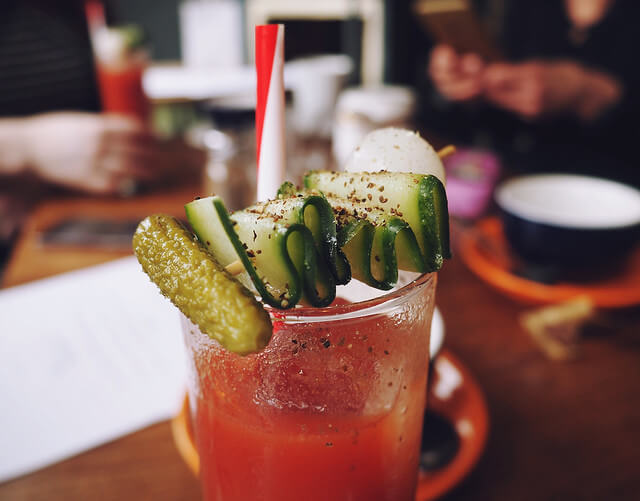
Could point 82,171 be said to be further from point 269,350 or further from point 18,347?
point 269,350

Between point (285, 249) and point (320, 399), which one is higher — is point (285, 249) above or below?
above

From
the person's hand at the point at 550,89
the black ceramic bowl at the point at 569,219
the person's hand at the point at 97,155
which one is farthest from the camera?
the person's hand at the point at 550,89

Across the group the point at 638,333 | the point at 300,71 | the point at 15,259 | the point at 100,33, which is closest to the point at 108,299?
the point at 15,259

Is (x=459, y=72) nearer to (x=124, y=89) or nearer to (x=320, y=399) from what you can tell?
(x=124, y=89)

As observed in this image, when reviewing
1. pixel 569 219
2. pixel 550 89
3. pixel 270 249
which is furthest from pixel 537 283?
pixel 550 89

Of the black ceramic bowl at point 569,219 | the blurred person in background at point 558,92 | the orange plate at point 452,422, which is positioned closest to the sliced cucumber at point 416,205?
the orange plate at point 452,422

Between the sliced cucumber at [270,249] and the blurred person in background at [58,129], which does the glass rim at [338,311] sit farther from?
the blurred person in background at [58,129]
